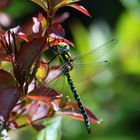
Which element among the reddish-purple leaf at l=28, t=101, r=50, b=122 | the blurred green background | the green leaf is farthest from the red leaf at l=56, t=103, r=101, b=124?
the blurred green background

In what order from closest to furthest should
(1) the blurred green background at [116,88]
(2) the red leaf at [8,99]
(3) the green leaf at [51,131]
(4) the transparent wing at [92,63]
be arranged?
1. (2) the red leaf at [8,99]
2. (3) the green leaf at [51,131]
3. (4) the transparent wing at [92,63]
4. (1) the blurred green background at [116,88]

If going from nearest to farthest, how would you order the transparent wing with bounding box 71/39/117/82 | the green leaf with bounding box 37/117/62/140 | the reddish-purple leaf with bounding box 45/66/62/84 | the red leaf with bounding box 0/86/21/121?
1. the red leaf with bounding box 0/86/21/121
2. the reddish-purple leaf with bounding box 45/66/62/84
3. the green leaf with bounding box 37/117/62/140
4. the transparent wing with bounding box 71/39/117/82

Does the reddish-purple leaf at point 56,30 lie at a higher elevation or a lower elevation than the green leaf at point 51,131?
higher

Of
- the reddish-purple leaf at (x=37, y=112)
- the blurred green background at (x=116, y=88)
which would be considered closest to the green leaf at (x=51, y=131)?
the reddish-purple leaf at (x=37, y=112)

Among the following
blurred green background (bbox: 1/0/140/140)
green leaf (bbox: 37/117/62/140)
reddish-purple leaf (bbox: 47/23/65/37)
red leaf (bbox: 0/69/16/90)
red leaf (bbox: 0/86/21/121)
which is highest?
reddish-purple leaf (bbox: 47/23/65/37)

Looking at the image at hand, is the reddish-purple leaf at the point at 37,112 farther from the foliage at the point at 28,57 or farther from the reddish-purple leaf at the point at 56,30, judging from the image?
the reddish-purple leaf at the point at 56,30

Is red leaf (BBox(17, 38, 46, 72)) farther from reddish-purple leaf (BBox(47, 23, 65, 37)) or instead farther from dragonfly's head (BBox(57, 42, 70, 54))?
dragonfly's head (BBox(57, 42, 70, 54))

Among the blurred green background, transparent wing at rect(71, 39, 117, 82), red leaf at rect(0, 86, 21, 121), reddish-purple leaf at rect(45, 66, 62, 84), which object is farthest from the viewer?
the blurred green background
